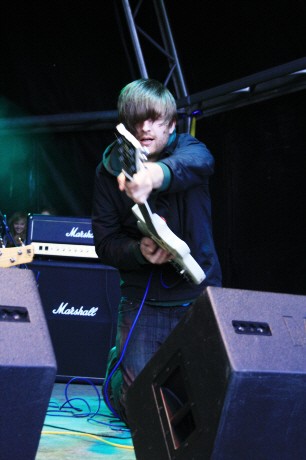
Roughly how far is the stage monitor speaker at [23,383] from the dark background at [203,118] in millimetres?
3192

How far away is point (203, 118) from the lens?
561cm

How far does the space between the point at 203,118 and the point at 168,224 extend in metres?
3.20

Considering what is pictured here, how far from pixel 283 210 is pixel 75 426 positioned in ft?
6.58

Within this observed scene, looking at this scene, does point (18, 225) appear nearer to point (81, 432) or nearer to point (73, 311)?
point (73, 311)

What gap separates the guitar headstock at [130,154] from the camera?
2.08 meters

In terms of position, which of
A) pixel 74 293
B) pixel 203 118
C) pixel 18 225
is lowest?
pixel 74 293

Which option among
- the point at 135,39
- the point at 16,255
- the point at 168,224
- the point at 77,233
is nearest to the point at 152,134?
the point at 168,224

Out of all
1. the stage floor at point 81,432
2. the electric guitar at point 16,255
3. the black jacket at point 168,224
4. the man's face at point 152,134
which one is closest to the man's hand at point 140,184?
the black jacket at point 168,224

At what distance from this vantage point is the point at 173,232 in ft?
8.30

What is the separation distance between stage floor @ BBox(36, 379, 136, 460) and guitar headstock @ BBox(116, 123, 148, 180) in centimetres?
135

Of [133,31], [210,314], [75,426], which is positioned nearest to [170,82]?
[133,31]

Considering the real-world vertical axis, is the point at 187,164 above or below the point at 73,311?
above

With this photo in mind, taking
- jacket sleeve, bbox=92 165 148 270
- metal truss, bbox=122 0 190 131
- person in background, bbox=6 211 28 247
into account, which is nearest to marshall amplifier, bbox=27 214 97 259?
person in background, bbox=6 211 28 247

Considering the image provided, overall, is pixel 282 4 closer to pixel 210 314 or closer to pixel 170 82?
pixel 170 82
